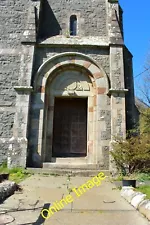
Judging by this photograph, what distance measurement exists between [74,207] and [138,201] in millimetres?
1232

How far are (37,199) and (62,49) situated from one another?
292 inches

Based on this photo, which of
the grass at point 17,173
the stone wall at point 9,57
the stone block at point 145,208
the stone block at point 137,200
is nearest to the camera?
the stone block at point 145,208

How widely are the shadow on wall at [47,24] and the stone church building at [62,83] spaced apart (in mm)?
53

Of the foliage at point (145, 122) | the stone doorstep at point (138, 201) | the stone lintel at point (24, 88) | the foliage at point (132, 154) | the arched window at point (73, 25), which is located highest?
the arched window at point (73, 25)

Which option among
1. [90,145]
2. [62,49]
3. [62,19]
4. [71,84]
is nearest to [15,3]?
[62,19]

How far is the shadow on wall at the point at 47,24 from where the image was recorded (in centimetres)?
1116

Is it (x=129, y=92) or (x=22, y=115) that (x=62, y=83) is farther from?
(x=129, y=92)

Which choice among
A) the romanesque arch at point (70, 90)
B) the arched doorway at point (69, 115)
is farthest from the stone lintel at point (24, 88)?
the arched doorway at point (69, 115)

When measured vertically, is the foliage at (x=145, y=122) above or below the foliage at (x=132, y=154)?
above

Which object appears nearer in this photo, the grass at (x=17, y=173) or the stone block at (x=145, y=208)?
the stone block at (x=145, y=208)

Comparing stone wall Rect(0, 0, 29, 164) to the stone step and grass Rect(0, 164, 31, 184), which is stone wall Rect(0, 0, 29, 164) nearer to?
grass Rect(0, 164, 31, 184)

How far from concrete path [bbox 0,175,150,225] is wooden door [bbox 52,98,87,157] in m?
4.32

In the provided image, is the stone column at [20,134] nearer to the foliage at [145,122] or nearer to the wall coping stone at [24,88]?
the wall coping stone at [24,88]

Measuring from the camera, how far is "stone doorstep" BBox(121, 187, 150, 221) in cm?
349
